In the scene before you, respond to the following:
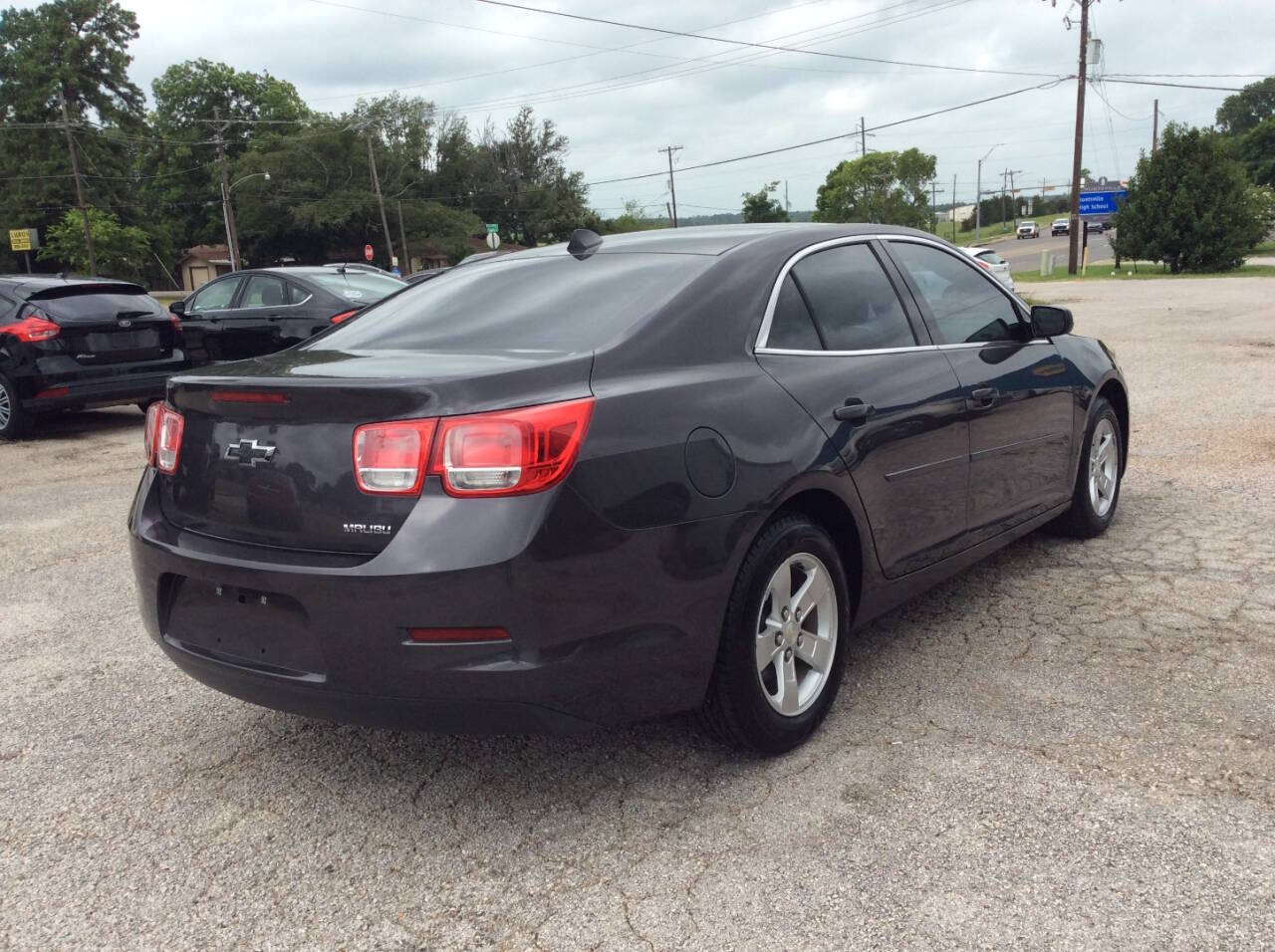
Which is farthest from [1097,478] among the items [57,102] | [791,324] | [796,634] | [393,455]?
[57,102]

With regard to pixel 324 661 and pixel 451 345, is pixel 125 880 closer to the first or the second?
pixel 324 661

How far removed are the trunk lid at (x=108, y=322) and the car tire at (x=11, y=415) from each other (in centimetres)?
71

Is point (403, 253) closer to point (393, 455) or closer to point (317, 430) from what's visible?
point (317, 430)

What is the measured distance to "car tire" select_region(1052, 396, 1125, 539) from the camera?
5.13 m

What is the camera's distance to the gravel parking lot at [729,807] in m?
2.45

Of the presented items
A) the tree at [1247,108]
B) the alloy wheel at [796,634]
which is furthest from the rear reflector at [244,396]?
the tree at [1247,108]

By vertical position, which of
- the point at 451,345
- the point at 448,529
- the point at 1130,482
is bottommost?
the point at 1130,482

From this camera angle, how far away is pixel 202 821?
9.79 ft

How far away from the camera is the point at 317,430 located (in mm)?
2723

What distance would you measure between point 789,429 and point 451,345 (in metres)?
1.03

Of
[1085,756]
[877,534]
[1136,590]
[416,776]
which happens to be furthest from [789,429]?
[1136,590]

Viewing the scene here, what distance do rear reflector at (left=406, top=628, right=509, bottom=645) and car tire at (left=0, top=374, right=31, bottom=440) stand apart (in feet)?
29.5

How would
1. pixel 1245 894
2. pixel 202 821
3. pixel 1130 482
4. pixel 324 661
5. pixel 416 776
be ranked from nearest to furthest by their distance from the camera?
pixel 1245 894
pixel 324 661
pixel 202 821
pixel 416 776
pixel 1130 482

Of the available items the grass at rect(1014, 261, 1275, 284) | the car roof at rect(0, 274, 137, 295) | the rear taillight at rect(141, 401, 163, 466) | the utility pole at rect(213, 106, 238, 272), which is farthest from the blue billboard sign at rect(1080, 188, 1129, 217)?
the rear taillight at rect(141, 401, 163, 466)
